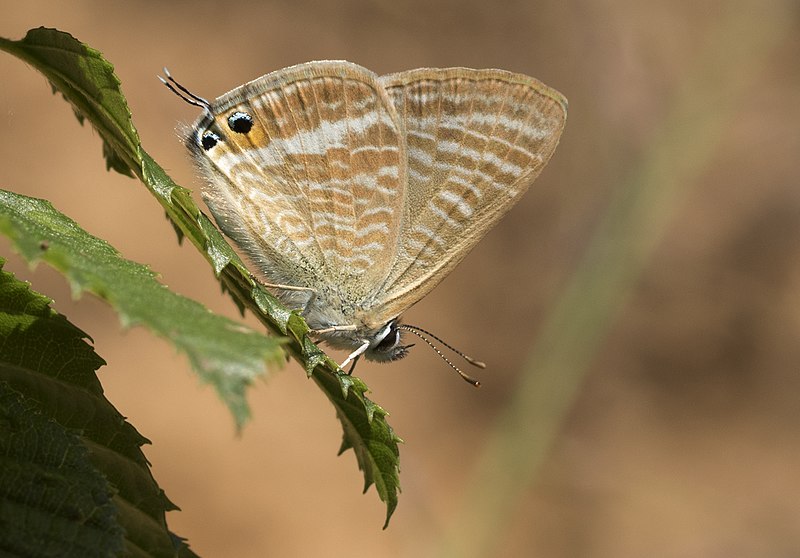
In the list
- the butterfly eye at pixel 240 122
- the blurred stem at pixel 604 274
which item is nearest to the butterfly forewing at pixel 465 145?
the butterfly eye at pixel 240 122

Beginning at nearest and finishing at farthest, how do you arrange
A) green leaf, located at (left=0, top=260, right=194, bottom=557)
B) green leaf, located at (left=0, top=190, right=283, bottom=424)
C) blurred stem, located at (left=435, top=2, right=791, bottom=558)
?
green leaf, located at (left=0, top=190, right=283, bottom=424), green leaf, located at (left=0, top=260, right=194, bottom=557), blurred stem, located at (left=435, top=2, right=791, bottom=558)

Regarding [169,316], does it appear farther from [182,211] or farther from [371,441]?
[371,441]

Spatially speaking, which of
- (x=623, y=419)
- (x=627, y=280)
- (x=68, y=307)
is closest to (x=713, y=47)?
(x=627, y=280)

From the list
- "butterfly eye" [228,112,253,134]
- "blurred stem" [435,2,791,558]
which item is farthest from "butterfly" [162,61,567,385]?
"blurred stem" [435,2,791,558]

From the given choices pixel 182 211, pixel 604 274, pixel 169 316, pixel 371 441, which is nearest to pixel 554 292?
pixel 604 274

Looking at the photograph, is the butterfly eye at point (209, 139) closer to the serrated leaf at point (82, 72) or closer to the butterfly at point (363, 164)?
the butterfly at point (363, 164)

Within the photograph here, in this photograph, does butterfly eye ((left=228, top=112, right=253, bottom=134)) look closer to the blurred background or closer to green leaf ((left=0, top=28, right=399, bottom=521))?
green leaf ((left=0, top=28, right=399, bottom=521))
